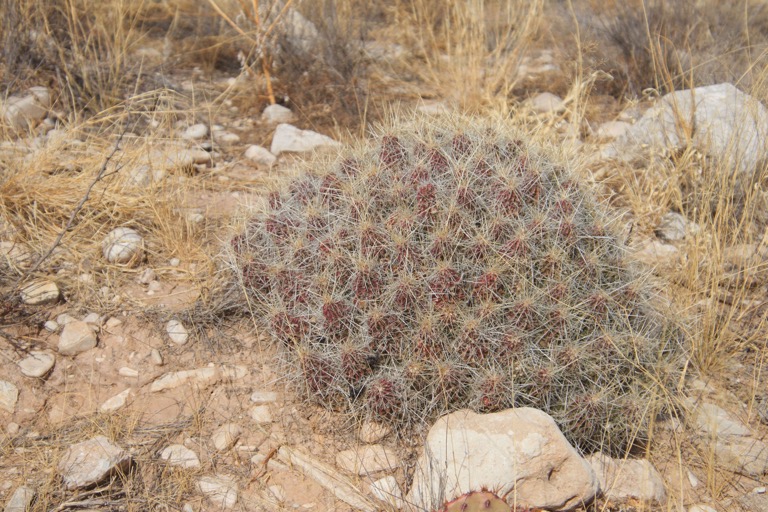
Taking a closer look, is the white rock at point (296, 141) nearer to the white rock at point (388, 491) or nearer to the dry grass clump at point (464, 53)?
the dry grass clump at point (464, 53)

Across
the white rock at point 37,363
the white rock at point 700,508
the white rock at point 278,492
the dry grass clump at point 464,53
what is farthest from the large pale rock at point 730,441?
the white rock at point 37,363

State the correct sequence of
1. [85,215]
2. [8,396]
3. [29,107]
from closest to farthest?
[8,396]
[85,215]
[29,107]

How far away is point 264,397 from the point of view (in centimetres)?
306

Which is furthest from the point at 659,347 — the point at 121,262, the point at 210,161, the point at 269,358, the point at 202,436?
the point at 210,161

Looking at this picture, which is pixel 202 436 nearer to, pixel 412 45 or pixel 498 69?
pixel 498 69

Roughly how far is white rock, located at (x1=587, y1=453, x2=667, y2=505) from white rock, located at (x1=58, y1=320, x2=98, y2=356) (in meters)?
2.30

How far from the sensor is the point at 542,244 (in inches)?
113

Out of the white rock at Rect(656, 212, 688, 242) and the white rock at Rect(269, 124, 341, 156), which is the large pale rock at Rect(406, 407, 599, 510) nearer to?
the white rock at Rect(656, 212, 688, 242)

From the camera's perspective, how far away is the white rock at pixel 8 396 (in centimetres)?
288

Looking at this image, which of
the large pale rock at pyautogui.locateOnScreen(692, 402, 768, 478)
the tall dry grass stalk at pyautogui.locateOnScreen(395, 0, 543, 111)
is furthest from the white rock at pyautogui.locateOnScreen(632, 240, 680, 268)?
the tall dry grass stalk at pyautogui.locateOnScreen(395, 0, 543, 111)

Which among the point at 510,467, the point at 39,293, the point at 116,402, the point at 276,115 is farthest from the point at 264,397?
the point at 276,115

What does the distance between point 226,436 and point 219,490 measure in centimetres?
26

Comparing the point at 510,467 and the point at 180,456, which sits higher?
the point at 510,467

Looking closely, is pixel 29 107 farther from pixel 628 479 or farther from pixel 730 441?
pixel 730 441
